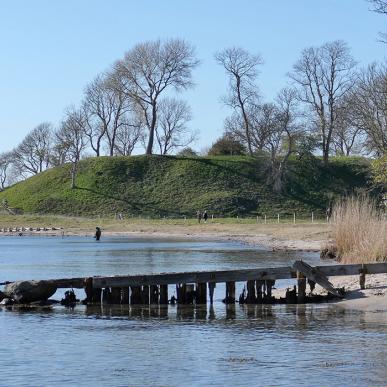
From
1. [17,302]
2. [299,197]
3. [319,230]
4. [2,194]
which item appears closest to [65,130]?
[2,194]

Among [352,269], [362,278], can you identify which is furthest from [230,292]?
[362,278]

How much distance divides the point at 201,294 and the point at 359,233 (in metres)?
8.39

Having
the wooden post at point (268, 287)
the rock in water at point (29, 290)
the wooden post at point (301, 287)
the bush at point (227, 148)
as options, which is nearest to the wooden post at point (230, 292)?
the wooden post at point (268, 287)

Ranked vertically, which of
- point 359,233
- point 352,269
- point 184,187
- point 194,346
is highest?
point 184,187

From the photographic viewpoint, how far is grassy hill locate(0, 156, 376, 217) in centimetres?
8994

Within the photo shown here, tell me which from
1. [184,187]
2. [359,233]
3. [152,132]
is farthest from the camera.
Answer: [152,132]

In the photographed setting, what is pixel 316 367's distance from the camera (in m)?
14.7

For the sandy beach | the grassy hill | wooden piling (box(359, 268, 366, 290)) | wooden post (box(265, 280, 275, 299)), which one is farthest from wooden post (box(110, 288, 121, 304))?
the grassy hill

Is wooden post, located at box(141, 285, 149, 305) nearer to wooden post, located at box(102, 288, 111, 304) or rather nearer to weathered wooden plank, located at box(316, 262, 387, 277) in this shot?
wooden post, located at box(102, 288, 111, 304)

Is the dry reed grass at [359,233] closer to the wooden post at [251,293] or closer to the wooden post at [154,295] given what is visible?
the wooden post at [251,293]

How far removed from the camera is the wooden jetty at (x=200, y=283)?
23172 mm

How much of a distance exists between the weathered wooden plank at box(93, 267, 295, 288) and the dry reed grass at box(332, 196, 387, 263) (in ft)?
15.0

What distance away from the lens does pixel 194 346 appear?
1702cm

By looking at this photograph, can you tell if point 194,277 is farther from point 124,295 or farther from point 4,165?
point 4,165
